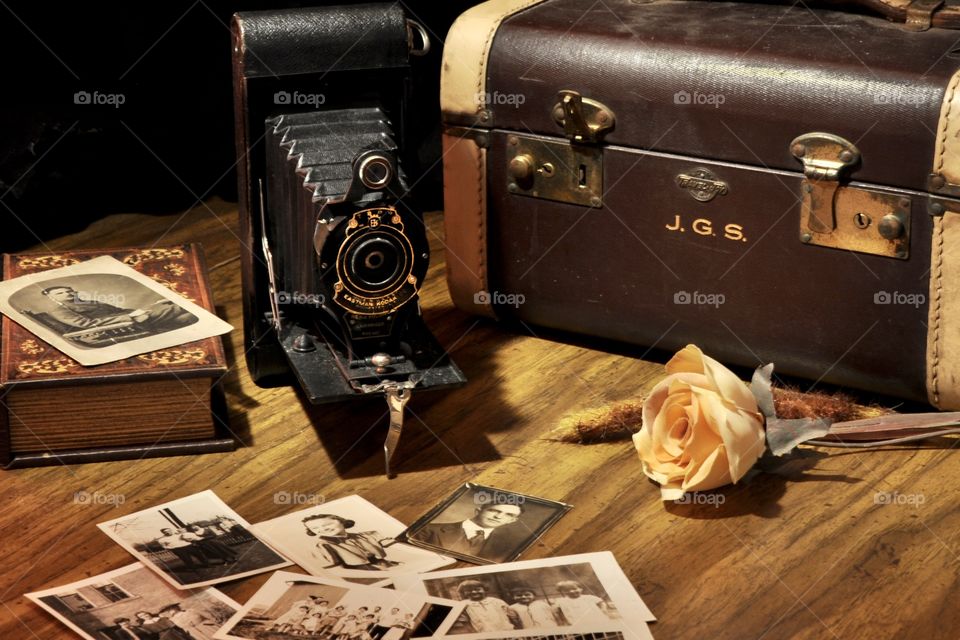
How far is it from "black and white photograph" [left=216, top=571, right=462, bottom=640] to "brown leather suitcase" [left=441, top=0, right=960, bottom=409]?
35.6 inches

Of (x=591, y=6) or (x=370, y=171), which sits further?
(x=591, y=6)

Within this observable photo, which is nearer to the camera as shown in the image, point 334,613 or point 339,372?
point 334,613

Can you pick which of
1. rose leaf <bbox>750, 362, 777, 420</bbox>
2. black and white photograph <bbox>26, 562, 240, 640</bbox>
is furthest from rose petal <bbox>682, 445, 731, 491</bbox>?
black and white photograph <bbox>26, 562, 240, 640</bbox>

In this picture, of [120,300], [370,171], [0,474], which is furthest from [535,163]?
[0,474]

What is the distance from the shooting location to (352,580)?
2.02 m

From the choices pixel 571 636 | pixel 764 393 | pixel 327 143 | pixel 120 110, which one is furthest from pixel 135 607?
pixel 120 110

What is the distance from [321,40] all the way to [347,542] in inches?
35.8

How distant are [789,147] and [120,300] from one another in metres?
1.24

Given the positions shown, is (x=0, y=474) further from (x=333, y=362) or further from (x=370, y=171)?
(x=370, y=171)

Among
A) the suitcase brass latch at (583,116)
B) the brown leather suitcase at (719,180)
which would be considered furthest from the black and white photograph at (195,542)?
the suitcase brass latch at (583,116)

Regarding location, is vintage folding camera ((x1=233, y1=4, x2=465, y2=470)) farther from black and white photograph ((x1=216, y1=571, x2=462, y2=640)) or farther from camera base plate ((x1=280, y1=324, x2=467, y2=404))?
black and white photograph ((x1=216, y1=571, x2=462, y2=640))

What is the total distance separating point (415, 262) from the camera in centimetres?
236

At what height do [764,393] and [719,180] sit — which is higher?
[719,180]

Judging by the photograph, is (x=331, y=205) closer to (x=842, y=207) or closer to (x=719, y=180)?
(x=719, y=180)
